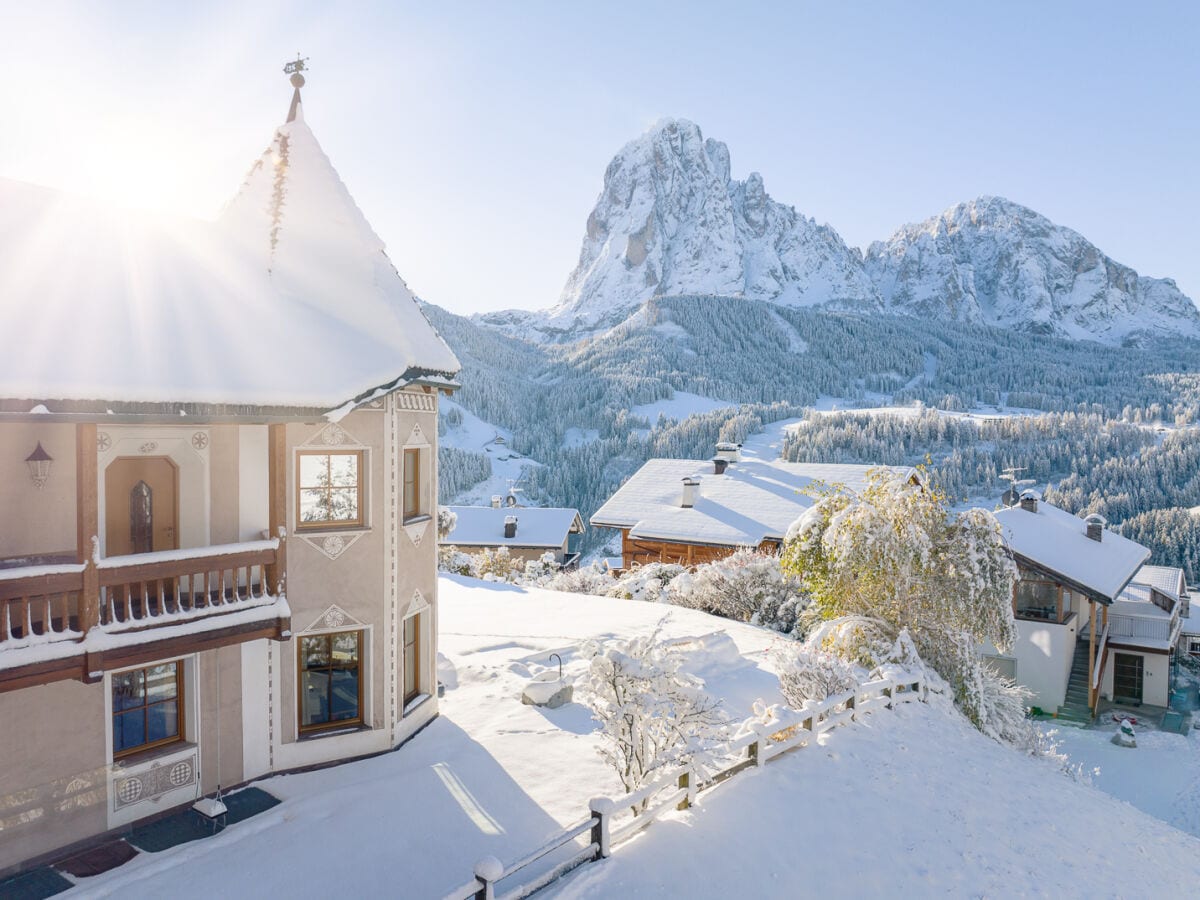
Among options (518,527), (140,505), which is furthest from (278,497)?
(518,527)

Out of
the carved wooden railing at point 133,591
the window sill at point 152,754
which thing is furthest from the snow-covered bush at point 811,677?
the window sill at point 152,754

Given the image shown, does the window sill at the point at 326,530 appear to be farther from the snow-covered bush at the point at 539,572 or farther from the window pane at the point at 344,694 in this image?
the snow-covered bush at the point at 539,572

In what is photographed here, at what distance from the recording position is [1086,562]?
26797 millimetres

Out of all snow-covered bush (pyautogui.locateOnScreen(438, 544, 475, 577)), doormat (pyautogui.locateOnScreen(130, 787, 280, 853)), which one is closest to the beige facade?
doormat (pyautogui.locateOnScreen(130, 787, 280, 853))

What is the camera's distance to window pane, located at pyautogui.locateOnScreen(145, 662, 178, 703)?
31.5 feet

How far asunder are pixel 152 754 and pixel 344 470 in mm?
4630

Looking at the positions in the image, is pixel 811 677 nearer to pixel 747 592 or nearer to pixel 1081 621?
pixel 747 592

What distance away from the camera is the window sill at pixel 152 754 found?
9133mm

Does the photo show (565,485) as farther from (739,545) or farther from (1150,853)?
(1150,853)

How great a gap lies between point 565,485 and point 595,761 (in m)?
112

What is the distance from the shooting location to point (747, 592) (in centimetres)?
2430

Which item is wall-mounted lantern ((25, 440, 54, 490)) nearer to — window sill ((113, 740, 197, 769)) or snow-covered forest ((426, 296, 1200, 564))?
Result: window sill ((113, 740, 197, 769))

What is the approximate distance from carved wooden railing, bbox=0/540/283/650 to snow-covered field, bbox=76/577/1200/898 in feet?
9.56

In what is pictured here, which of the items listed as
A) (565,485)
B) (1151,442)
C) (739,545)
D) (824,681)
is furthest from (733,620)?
(1151,442)
